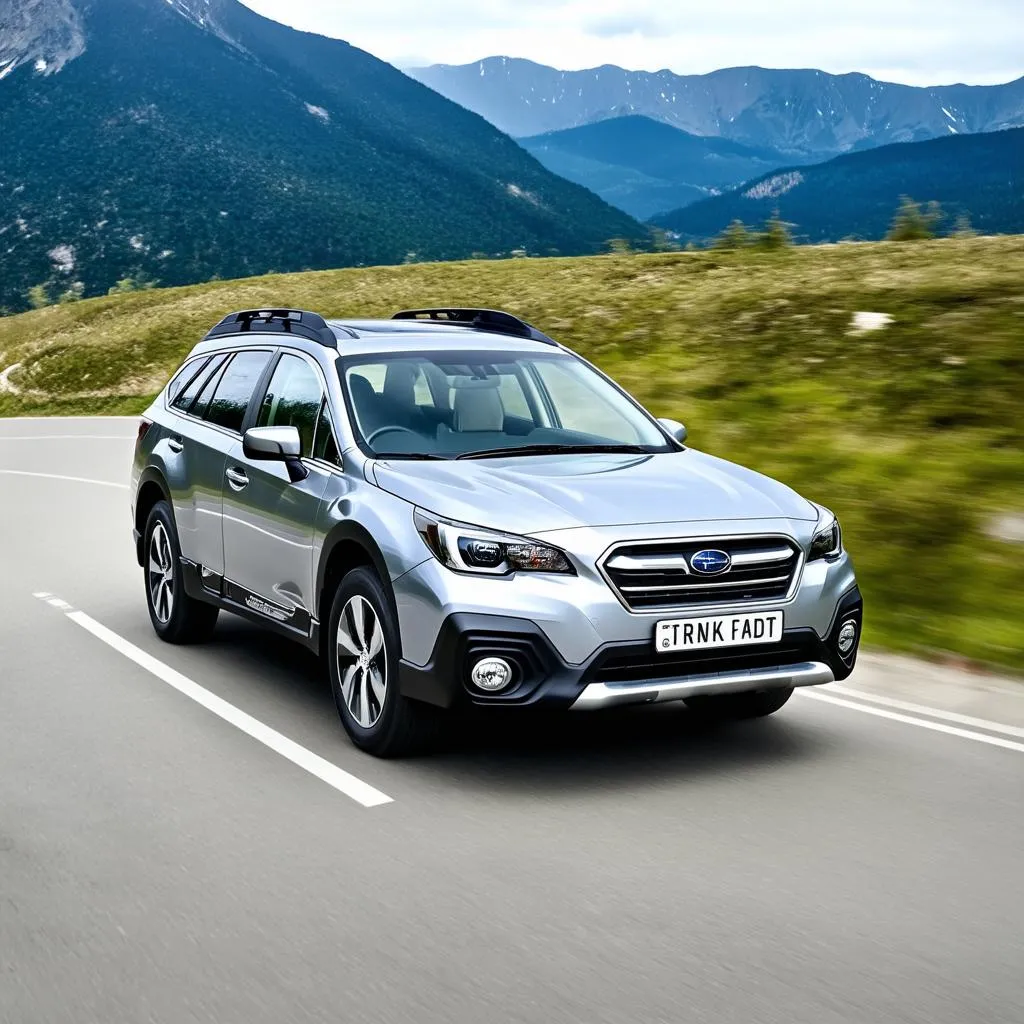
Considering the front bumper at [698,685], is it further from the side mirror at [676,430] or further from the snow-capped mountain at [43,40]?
the snow-capped mountain at [43,40]

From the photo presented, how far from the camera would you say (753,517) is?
570 cm

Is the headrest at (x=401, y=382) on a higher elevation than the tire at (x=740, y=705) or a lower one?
higher

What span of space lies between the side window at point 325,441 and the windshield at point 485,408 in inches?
4.7

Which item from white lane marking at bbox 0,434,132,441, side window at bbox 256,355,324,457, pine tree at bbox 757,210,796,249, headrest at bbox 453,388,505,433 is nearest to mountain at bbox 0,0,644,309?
white lane marking at bbox 0,434,132,441

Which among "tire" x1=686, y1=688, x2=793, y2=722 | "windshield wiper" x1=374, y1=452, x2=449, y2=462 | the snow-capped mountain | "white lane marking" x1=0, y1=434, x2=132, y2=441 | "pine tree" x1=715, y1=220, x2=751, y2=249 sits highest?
the snow-capped mountain

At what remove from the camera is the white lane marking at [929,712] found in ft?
21.4

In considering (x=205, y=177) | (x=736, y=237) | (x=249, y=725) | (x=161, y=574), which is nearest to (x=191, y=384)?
(x=161, y=574)

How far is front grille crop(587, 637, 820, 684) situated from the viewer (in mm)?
5359

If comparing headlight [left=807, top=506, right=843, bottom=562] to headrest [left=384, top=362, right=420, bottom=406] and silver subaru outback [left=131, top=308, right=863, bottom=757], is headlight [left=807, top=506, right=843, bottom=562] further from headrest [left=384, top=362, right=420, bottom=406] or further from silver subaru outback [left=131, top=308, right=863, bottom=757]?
headrest [left=384, top=362, right=420, bottom=406]

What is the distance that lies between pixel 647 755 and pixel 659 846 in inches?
45.0

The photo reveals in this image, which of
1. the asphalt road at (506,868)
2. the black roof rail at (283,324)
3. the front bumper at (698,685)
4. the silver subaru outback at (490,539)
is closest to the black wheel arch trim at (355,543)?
the silver subaru outback at (490,539)

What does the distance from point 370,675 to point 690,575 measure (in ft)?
4.50

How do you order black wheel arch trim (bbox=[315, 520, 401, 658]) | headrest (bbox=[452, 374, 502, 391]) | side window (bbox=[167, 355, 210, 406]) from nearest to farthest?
1. black wheel arch trim (bbox=[315, 520, 401, 658])
2. headrest (bbox=[452, 374, 502, 391])
3. side window (bbox=[167, 355, 210, 406])

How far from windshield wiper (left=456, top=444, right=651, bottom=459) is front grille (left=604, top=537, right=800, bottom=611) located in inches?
→ 45.6
